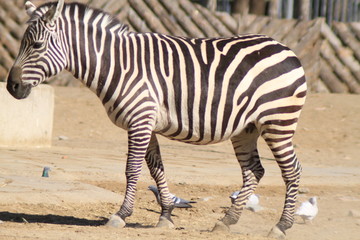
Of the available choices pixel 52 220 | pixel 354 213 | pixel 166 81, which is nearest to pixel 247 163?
pixel 166 81

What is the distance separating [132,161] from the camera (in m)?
6.09

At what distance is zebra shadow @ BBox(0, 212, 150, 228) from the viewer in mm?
6387

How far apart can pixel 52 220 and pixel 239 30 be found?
9.67m

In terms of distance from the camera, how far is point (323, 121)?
46.6 ft

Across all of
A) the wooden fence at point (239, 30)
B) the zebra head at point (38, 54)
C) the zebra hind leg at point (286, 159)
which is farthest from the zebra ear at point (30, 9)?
the wooden fence at point (239, 30)

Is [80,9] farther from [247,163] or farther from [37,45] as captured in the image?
[247,163]

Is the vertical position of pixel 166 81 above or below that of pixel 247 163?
above

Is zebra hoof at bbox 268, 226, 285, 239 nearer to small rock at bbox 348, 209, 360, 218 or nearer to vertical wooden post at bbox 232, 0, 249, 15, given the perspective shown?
small rock at bbox 348, 209, 360, 218

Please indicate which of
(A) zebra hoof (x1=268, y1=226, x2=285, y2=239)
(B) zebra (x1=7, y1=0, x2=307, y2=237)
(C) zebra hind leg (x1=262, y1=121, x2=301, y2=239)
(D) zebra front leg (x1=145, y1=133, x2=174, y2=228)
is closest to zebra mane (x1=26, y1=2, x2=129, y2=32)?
(B) zebra (x1=7, y1=0, x2=307, y2=237)

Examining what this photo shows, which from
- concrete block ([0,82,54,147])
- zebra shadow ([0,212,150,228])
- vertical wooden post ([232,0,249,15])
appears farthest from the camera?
vertical wooden post ([232,0,249,15])

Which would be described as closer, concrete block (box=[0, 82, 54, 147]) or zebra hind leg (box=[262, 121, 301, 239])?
zebra hind leg (box=[262, 121, 301, 239])

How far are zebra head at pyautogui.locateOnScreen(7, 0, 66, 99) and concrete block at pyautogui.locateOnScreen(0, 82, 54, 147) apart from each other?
4.26m

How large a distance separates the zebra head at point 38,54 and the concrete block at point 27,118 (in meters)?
4.26

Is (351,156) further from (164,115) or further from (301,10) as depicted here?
(164,115)
